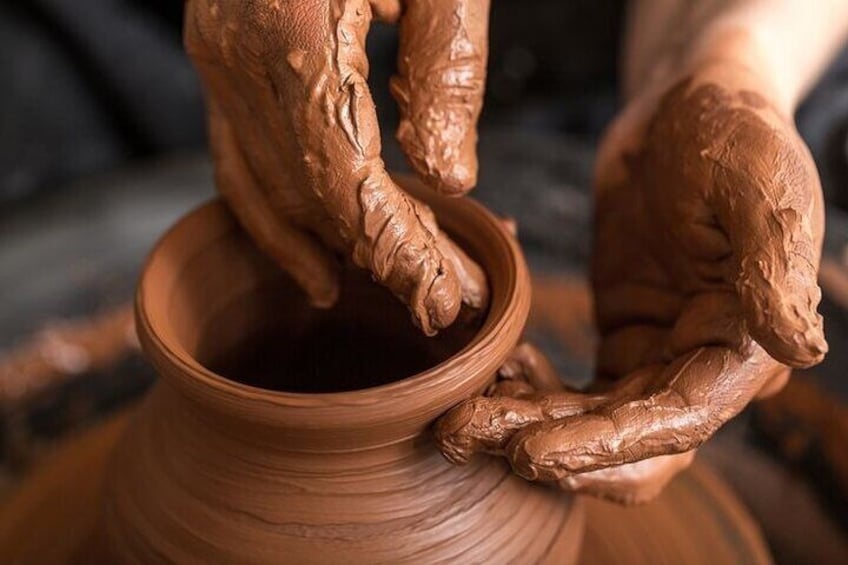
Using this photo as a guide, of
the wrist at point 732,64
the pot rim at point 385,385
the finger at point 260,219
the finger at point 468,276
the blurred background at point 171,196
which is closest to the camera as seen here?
the pot rim at point 385,385

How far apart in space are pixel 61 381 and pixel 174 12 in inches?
41.4

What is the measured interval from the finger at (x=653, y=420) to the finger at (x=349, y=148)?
0.16 m

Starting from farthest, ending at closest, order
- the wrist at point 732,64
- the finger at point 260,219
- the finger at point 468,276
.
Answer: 1. the wrist at point 732,64
2. the finger at point 260,219
3. the finger at point 468,276

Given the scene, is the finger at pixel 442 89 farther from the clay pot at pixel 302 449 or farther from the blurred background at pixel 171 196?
the blurred background at pixel 171 196

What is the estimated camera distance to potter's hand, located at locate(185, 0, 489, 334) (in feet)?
3.00

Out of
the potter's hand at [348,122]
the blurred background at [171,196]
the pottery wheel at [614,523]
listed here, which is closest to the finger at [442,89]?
the potter's hand at [348,122]

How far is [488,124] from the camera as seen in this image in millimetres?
2721

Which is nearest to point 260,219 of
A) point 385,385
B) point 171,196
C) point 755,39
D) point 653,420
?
point 385,385

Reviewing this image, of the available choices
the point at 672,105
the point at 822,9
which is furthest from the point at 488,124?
the point at 672,105

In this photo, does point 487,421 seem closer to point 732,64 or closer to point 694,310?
point 694,310

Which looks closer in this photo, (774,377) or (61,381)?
(774,377)

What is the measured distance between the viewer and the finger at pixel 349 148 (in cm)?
91

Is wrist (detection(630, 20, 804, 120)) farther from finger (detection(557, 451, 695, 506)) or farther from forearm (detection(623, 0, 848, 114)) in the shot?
finger (detection(557, 451, 695, 506))

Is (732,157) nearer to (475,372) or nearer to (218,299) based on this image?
(475,372)
